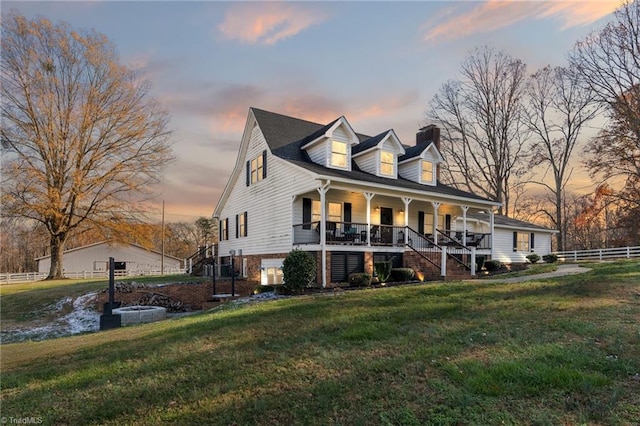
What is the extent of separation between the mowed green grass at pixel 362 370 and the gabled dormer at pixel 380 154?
39.9ft

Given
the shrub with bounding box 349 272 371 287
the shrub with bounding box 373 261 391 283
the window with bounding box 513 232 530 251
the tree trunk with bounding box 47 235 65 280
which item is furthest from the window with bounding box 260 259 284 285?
Result: the window with bounding box 513 232 530 251

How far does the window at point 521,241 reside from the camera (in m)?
29.0

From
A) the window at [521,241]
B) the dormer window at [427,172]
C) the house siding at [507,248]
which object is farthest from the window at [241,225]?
the window at [521,241]

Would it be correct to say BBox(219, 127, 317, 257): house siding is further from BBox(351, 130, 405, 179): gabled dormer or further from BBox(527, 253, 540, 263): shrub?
BBox(527, 253, 540, 263): shrub

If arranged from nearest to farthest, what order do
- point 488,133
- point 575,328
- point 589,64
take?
point 575,328 → point 589,64 → point 488,133

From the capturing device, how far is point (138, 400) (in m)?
4.18

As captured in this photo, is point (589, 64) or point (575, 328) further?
point (589, 64)

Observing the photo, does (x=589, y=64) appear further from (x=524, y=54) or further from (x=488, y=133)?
(x=488, y=133)

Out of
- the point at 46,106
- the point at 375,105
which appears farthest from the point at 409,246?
the point at 46,106

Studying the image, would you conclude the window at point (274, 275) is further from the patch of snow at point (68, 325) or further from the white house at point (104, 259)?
the white house at point (104, 259)

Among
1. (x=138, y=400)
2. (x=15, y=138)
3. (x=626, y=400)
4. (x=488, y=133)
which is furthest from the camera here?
(x=488, y=133)

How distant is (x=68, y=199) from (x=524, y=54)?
1540 inches

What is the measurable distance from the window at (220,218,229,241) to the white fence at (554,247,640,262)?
26.2 m

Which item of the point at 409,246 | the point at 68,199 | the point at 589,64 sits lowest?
the point at 409,246
